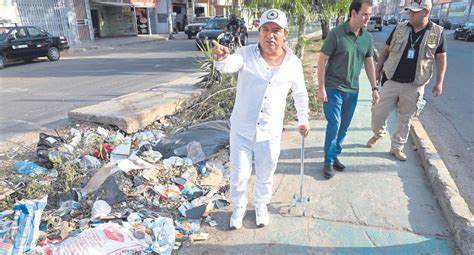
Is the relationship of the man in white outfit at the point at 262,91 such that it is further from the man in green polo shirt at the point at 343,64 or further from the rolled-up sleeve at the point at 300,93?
the man in green polo shirt at the point at 343,64

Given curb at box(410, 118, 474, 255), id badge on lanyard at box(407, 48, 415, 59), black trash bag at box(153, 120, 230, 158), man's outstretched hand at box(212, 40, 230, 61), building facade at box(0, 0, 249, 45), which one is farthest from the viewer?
building facade at box(0, 0, 249, 45)

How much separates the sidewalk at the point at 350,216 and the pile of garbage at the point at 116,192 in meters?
0.30

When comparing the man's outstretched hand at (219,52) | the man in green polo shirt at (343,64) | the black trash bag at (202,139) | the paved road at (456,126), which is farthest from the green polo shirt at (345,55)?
the paved road at (456,126)

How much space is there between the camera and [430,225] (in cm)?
293

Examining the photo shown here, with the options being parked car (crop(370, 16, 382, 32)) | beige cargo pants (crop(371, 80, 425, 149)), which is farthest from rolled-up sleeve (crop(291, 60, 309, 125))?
parked car (crop(370, 16, 382, 32))

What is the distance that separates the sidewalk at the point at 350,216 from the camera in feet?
8.78

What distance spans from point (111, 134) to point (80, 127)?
664 mm

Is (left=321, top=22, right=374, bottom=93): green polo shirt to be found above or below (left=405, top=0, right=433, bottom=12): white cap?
below

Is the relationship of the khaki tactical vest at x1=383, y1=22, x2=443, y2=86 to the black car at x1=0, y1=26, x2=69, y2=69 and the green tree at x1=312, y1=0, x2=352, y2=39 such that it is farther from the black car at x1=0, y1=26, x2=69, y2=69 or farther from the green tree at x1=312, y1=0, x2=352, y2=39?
the black car at x1=0, y1=26, x2=69, y2=69

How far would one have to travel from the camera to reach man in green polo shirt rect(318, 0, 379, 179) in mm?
3342

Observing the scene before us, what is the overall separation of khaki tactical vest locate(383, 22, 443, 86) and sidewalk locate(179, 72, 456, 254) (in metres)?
1.08

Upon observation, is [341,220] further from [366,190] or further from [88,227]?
[88,227]

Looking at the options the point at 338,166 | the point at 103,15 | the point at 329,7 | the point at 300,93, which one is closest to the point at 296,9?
the point at 329,7

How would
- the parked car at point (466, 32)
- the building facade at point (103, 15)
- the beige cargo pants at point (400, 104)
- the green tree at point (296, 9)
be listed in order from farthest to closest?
the parked car at point (466, 32), the building facade at point (103, 15), the green tree at point (296, 9), the beige cargo pants at point (400, 104)
